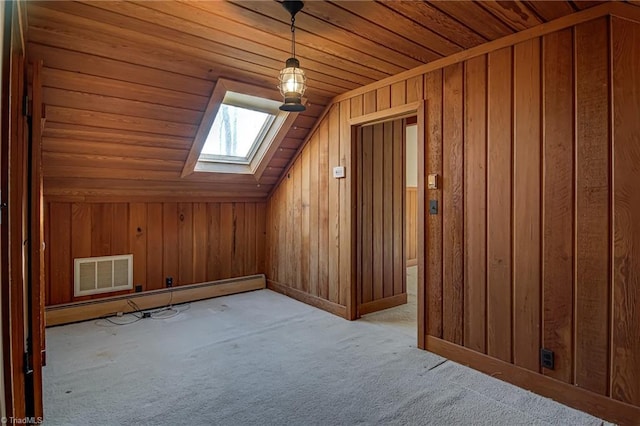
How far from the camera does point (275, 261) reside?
4.59 metres

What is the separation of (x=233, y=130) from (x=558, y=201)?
289 cm

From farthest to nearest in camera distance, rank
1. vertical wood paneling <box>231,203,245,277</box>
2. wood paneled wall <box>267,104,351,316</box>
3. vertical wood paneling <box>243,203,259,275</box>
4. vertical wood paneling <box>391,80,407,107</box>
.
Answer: vertical wood paneling <box>243,203,259,275</box>
vertical wood paneling <box>231,203,245,277</box>
wood paneled wall <box>267,104,351,316</box>
vertical wood paneling <box>391,80,407,107</box>

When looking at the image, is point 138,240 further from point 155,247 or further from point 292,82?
point 292,82

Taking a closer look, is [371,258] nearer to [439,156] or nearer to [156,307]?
[439,156]

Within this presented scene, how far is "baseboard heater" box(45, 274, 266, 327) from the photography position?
11.0 feet

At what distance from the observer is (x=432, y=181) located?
274 cm

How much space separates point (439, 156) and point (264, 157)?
1.92 meters

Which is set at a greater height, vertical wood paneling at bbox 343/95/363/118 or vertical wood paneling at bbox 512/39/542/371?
vertical wood paneling at bbox 343/95/363/118

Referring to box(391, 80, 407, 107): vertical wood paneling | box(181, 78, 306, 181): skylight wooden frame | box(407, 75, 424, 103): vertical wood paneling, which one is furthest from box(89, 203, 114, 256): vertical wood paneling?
box(407, 75, 424, 103): vertical wood paneling

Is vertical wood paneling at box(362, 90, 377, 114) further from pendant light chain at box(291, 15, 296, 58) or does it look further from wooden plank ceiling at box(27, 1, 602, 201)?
pendant light chain at box(291, 15, 296, 58)

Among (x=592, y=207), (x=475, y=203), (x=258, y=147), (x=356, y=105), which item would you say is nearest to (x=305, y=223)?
(x=258, y=147)

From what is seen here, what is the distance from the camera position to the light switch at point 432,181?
107 inches

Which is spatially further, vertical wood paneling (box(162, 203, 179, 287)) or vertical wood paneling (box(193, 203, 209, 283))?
vertical wood paneling (box(193, 203, 209, 283))

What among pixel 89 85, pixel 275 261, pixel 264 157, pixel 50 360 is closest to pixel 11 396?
pixel 50 360
